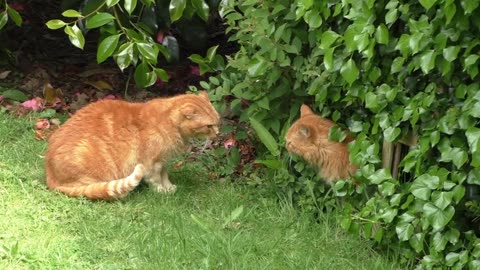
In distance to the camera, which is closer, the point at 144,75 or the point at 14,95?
the point at 144,75

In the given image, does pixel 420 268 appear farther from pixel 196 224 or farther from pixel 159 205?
pixel 159 205

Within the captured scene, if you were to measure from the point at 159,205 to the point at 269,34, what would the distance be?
1477 millimetres

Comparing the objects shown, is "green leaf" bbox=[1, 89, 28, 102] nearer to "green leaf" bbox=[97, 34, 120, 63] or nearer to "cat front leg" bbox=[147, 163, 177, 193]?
"green leaf" bbox=[97, 34, 120, 63]

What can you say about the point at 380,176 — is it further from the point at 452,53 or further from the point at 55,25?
the point at 55,25

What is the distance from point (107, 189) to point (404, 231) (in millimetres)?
2219

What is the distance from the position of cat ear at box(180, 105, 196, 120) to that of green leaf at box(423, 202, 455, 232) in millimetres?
2200

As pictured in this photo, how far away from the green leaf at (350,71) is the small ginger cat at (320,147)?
881mm

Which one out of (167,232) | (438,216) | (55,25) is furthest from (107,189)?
(438,216)

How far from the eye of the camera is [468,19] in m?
4.03

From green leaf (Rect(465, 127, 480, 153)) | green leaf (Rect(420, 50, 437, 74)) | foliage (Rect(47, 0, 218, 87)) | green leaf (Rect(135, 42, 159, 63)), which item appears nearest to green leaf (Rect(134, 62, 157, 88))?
foliage (Rect(47, 0, 218, 87))

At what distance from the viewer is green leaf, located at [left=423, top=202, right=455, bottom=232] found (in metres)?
4.29

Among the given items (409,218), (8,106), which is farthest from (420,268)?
(8,106)

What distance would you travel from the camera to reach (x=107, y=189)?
18.6ft

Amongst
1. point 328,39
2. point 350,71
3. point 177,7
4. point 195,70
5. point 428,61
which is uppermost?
point 428,61
